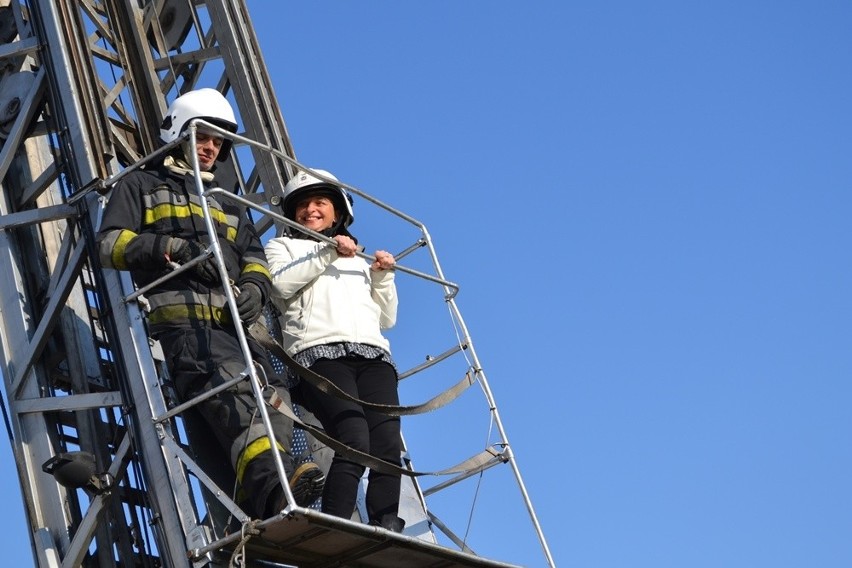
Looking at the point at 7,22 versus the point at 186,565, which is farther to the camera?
the point at 7,22

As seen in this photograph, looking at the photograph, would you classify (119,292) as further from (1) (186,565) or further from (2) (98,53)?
(2) (98,53)

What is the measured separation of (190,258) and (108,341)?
0.97 metres

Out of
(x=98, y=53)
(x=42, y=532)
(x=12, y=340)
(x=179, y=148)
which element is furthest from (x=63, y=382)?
(x=98, y=53)

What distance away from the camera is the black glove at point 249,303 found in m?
7.29

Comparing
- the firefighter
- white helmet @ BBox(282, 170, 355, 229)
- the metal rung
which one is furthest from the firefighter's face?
the metal rung

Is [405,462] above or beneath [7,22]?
beneath

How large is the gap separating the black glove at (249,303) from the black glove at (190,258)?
0.17m

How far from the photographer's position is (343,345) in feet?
25.3

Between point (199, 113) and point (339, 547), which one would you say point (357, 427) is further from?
point (199, 113)

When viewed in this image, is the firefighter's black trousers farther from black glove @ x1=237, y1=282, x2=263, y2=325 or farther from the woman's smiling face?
the woman's smiling face

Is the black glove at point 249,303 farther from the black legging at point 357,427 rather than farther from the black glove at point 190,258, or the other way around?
the black legging at point 357,427

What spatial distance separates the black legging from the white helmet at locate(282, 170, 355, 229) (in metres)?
1.00

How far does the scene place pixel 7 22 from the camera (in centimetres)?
956

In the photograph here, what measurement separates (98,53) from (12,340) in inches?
92.7
